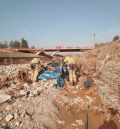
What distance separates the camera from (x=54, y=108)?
991 centimetres

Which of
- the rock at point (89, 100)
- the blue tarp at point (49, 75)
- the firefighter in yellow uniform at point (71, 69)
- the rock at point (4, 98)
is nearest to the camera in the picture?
the rock at point (4, 98)

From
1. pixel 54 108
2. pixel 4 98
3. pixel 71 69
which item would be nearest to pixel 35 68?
pixel 71 69

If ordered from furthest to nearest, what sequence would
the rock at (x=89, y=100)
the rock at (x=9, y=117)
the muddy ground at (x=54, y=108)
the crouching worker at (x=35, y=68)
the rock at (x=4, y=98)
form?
the crouching worker at (x=35, y=68) < the rock at (x=89, y=100) < the rock at (x=4, y=98) < the muddy ground at (x=54, y=108) < the rock at (x=9, y=117)

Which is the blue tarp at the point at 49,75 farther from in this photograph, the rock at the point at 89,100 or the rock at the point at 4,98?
the rock at the point at 4,98

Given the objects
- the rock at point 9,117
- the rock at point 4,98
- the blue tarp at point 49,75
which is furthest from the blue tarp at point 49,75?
the rock at point 9,117

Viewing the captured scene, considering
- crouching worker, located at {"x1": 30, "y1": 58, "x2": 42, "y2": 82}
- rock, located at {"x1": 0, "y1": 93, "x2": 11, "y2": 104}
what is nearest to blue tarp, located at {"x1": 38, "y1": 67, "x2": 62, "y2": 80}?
crouching worker, located at {"x1": 30, "y1": 58, "x2": 42, "y2": 82}

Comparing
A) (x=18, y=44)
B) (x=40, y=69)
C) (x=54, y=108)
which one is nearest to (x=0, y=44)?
(x=18, y=44)

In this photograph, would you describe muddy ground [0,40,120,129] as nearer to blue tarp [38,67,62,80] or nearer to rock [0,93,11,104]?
rock [0,93,11,104]

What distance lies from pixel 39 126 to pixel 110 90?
3.84 meters

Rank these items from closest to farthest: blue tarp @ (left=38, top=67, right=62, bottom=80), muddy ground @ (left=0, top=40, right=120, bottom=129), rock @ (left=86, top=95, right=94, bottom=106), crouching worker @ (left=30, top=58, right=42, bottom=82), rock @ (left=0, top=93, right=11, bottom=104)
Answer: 1. muddy ground @ (left=0, top=40, right=120, bottom=129)
2. rock @ (left=0, top=93, right=11, bottom=104)
3. rock @ (left=86, top=95, right=94, bottom=106)
4. crouching worker @ (left=30, top=58, right=42, bottom=82)
5. blue tarp @ (left=38, top=67, right=62, bottom=80)

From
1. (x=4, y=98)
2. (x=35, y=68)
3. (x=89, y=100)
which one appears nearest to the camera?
(x=4, y=98)

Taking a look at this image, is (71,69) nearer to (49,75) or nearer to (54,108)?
(49,75)

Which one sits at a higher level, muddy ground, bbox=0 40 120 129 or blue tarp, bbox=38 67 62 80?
blue tarp, bbox=38 67 62 80

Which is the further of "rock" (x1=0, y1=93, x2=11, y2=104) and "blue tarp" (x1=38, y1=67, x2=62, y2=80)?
"blue tarp" (x1=38, y1=67, x2=62, y2=80)
